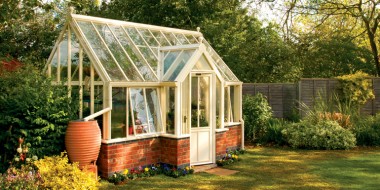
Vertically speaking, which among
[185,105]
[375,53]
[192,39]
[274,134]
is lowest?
[274,134]

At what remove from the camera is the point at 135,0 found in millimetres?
19359

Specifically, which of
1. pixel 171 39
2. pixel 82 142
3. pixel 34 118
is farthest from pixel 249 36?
pixel 34 118

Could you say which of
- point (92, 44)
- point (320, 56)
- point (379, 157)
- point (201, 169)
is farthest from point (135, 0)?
point (379, 157)

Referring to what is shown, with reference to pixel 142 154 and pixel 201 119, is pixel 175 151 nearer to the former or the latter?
pixel 142 154

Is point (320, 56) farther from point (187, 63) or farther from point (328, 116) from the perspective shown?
point (187, 63)

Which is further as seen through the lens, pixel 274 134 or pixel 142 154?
pixel 274 134

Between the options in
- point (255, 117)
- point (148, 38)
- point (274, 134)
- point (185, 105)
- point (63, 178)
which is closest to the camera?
point (63, 178)

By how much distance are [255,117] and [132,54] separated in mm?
Result: 5591

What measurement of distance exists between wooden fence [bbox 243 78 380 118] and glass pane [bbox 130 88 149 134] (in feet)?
24.5

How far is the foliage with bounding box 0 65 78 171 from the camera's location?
733 cm

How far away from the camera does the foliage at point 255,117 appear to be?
12.9 metres

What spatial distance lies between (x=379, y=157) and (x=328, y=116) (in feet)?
8.59

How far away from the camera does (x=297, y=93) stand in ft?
48.6

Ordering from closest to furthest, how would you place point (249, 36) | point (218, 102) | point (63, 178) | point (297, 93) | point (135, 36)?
point (63, 178), point (135, 36), point (218, 102), point (297, 93), point (249, 36)
